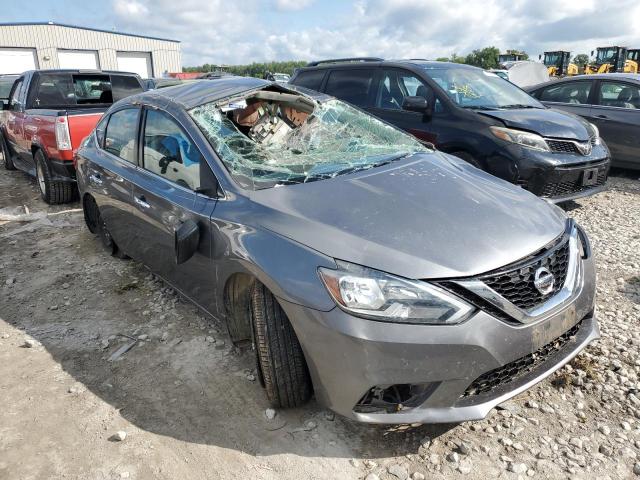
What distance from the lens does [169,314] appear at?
3.59m

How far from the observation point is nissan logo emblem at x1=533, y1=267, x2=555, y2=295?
2.15 metres

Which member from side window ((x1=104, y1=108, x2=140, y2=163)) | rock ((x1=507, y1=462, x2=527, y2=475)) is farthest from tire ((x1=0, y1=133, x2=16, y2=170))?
rock ((x1=507, y1=462, x2=527, y2=475))

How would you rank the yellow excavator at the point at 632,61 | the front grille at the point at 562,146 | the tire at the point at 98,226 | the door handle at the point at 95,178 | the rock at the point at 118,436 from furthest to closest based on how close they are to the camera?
the yellow excavator at the point at 632,61 < the front grille at the point at 562,146 < the tire at the point at 98,226 < the door handle at the point at 95,178 < the rock at the point at 118,436

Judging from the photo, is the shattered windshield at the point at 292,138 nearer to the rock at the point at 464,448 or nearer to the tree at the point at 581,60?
the rock at the point at 464,448

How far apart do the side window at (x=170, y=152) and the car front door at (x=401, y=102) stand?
3.18m

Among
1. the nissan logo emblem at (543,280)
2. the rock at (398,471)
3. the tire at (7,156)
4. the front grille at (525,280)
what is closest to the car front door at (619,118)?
the front grille at (525,280)

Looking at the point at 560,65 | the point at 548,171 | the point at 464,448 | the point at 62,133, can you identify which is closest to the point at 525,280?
the point at 464,448

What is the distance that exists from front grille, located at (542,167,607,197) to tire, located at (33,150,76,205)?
18.5ft

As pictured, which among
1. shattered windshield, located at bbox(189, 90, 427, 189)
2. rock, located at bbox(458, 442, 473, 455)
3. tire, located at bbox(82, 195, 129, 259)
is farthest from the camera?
tire, located at bbox(82, 195, 129, 259)

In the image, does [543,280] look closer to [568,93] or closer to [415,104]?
[415,104]

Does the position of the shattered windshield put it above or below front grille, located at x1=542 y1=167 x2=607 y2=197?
above

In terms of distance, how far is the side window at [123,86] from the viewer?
24.4 feet

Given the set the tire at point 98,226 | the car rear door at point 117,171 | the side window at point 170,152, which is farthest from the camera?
the tire at point 98,226

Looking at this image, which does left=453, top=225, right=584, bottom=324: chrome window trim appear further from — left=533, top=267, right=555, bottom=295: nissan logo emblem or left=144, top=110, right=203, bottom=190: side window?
left=144, top=110, right=203, bottom=190: side window
